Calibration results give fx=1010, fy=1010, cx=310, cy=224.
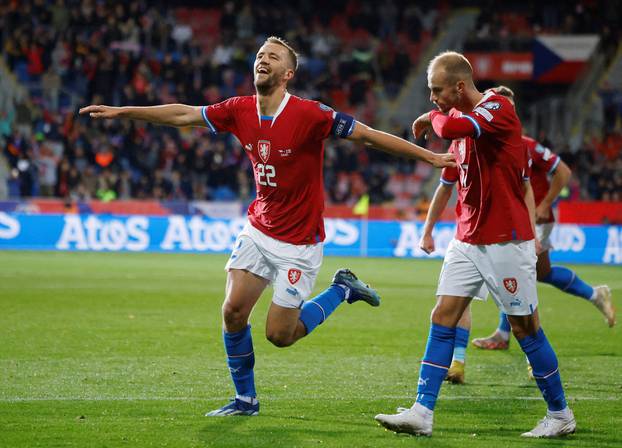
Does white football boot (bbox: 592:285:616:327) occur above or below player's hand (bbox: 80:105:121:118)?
below

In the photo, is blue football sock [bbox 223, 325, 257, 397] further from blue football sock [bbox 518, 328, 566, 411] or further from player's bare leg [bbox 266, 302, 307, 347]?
blue football sock [bbox 518, 328, 566, 411]

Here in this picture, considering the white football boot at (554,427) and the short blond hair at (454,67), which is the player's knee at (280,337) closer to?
the white football boot at (554,427)

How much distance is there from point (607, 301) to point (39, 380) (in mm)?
5535

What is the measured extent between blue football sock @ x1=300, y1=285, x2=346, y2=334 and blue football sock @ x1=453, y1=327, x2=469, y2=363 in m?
1.13

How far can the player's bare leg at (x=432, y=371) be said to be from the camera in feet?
18.7

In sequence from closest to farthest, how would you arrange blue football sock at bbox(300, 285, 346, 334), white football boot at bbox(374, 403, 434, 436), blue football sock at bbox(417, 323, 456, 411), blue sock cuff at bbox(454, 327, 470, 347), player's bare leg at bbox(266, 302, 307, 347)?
white football boot at bbox(374, 403, 434, 436)
blue football sock at bbox(417, 323, 456, 411)
player's bare leg at bbox(266, 302, 307, 347)
blue football sock at bbox(300, 285, 346, 334)
blue sock cuff at bbox(454, 327, 470, 347)

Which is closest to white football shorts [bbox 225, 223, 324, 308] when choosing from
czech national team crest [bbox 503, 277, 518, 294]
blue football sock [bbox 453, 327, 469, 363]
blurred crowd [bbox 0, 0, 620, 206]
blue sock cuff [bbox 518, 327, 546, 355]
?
czech national team crest [bbox 503, 277, 518, 294]

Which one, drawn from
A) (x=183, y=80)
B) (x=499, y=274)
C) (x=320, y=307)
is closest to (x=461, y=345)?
(x=320, y=307)

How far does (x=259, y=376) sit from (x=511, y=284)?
2.65 metres

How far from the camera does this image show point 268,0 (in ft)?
111

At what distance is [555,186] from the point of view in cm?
957

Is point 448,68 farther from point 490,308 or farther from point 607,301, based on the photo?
point 490,308

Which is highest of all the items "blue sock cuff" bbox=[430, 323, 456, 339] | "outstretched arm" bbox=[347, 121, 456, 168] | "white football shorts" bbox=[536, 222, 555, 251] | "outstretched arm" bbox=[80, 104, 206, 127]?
"outstretched arm" bbox=[80, 104, 206, 127]

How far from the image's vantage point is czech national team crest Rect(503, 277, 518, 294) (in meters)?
5.87
